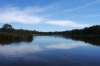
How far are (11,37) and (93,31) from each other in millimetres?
95855

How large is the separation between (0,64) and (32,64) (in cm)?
281

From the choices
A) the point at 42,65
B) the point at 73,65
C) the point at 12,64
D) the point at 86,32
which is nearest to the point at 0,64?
the point at 12,64

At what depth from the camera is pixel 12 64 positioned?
1758 cm

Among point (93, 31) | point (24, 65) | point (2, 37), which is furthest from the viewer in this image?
point (93, 31)

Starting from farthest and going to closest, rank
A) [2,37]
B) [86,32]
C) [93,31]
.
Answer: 1. [86,32]
2. [93,31]
3. [2,37]

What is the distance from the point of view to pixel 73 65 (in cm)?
1723

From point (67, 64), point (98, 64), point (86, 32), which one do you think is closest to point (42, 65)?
point (67, 64)

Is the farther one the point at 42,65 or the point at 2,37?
the point at 2,37

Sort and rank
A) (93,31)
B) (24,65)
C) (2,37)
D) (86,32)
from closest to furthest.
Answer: (24,65), (2,37), (93,31), (86,32)

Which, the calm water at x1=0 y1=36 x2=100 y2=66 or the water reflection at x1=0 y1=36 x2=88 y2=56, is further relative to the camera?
the water reflection at x1=0 y1=36 x2=88 y2=56

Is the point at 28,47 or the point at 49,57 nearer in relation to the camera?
the point at 49,57

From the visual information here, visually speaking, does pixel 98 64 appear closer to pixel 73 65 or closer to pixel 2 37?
pixel 73 65

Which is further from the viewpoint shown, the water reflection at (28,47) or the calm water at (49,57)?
the water reflection at (28,47)

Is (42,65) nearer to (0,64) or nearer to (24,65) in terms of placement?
(24,65)
